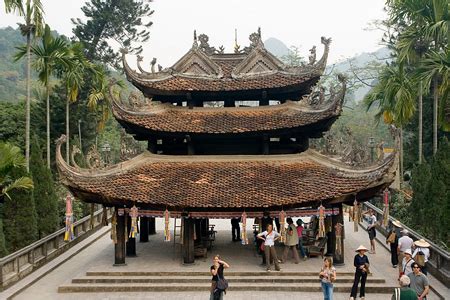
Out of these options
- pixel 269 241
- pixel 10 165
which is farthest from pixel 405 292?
pixel 10 165

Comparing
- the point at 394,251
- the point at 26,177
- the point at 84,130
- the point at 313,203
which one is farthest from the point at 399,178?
the point at 84,130

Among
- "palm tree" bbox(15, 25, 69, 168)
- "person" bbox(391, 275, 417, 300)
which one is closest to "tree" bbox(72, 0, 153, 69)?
"palm tree" bbox(15, 25, 69, 168)

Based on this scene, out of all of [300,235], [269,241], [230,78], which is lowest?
[300,235]

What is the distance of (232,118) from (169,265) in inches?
247

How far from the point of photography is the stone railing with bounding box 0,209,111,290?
16.2m

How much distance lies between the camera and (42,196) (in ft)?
70.1

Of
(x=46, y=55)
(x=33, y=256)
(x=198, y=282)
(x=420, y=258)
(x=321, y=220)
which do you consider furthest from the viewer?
(x=46, y=55)

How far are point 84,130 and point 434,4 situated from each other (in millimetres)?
29803

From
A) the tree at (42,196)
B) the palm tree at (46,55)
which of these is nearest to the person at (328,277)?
the tree at (42,196)

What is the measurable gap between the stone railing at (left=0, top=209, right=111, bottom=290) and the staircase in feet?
6.33

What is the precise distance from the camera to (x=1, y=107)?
35844 millimetres

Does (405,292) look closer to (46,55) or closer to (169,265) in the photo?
(169,265)

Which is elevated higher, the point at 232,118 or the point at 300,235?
the point at 232,118

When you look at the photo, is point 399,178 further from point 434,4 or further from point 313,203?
point 313,203
